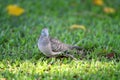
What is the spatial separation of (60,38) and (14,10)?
9.46 feet

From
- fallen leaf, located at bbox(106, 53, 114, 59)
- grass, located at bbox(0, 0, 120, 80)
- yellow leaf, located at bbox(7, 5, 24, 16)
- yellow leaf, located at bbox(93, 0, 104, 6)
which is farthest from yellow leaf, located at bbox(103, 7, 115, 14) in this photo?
fallen leaf, located at bbox(106, 53, 114, 59)

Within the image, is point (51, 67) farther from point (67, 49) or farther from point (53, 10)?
point (53, 10)

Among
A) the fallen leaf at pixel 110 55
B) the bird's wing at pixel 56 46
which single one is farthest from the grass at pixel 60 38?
the bird's wing at pixel 56 46

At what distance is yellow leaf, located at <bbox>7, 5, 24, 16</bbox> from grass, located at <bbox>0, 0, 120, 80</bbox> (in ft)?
0.46

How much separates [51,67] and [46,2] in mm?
5864

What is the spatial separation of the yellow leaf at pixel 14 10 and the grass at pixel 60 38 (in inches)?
5.5

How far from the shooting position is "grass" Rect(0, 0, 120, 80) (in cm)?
589

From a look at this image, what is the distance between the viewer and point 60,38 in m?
8.09

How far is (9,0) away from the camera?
11.6 metres

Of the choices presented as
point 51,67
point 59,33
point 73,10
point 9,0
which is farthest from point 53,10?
point 51,67

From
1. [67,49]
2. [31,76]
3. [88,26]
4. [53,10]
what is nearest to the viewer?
[31,76]

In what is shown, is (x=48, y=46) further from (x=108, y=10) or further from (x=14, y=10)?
(x=108, y=10)

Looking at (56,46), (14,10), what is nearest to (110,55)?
(56,46)

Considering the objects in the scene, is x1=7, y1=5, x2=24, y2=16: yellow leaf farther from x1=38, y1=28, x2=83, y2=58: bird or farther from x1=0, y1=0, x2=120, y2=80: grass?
x1=38, y1=28, x2=83, y2=58: bird
